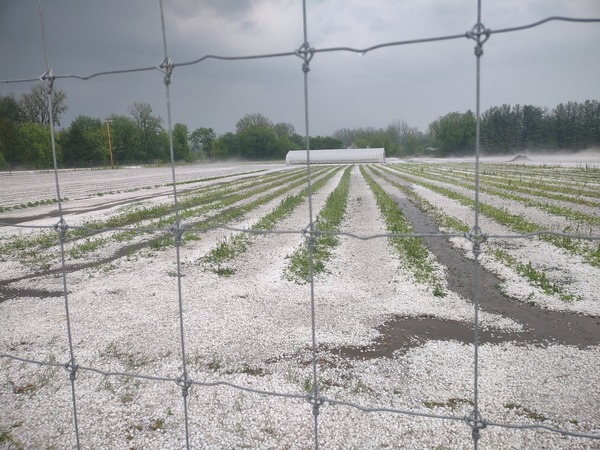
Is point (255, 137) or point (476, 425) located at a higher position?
point (255, 137)

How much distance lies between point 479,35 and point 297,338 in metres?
3.66

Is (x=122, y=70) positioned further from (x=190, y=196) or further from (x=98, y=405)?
(x=190, y=196)

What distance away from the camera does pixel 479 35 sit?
2.03 metres

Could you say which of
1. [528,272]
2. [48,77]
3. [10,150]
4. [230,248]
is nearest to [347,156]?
[10,150]

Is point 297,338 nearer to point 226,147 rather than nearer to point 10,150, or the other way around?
point 226,147

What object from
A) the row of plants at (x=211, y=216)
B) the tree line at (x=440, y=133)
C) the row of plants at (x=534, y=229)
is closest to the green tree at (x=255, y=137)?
the tree line at (x=440, y=133)

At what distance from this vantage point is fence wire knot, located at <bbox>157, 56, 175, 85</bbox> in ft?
8.27

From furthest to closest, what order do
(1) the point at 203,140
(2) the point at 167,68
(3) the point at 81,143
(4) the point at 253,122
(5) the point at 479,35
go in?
1. (3) the point at 81,143
2. (1) the point at 203,140
3. (4) the point at 253,122
4. (2) the point at 167,68
5. (5) the point at 479,35

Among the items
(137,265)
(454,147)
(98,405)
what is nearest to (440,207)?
(454,147)

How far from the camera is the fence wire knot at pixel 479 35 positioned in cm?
202

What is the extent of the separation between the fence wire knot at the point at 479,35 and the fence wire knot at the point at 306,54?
786 millimetres

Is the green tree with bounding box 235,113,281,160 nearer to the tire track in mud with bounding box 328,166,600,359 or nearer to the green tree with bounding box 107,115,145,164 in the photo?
the green tree with bounding box 107,115,145,164

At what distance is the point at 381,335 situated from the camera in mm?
4922

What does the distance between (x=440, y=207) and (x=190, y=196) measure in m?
11.1
